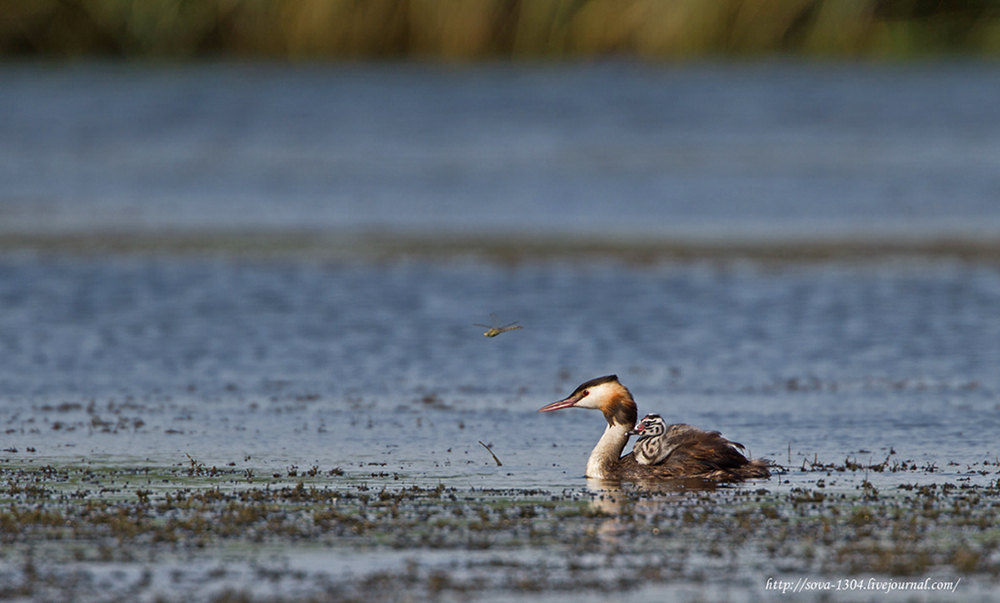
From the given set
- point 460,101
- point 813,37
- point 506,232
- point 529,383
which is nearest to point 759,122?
point 460,101

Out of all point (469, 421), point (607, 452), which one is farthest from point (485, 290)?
point (607, 452)

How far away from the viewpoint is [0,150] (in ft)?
119

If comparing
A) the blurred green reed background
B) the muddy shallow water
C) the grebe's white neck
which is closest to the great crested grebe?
the grebe's white neck

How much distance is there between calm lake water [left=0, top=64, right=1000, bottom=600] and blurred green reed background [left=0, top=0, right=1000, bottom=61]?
864 centimetres

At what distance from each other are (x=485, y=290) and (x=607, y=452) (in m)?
9.61

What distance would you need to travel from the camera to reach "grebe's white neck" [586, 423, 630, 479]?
10.1 metres

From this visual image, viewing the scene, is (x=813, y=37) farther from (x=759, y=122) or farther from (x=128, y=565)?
(x=128, y=565)

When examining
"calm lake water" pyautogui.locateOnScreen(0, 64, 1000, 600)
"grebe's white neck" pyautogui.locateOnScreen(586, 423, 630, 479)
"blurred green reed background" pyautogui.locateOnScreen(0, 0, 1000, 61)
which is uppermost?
"blurred green reed background" pyautogui.locateOnScreen(0, 0, 1000, 61)

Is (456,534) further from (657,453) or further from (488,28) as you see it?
(488,28)

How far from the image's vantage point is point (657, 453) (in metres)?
10.1

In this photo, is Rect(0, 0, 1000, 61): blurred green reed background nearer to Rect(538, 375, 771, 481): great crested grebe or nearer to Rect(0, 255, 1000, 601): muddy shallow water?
Rect(0, 255, 1000, 601): muddy shallow water

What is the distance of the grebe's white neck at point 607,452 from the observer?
1007 centimetres

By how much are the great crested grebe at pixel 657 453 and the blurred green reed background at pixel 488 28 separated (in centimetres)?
4083

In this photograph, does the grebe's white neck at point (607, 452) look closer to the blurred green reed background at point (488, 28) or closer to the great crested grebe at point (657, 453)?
the great crested grebe at point (657, 453)
